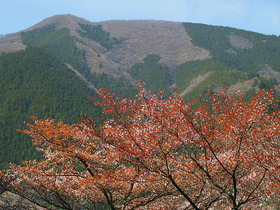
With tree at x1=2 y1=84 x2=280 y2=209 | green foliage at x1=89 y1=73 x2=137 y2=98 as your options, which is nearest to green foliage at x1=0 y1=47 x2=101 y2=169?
green foliage at x1=89 y1=73 x2=137 y2=98

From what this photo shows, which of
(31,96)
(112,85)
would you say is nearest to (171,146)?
(31,96)

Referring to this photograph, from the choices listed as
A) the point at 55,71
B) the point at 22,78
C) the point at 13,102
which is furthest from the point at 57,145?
the point at 55,71

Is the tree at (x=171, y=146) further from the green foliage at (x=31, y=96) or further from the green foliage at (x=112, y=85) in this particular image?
the green foliage at (x=112, y=85)

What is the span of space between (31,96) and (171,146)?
13569 cm

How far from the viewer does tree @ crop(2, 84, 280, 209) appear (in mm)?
10711

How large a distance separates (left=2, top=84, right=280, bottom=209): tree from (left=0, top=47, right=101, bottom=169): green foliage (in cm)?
9116

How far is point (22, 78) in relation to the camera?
142375mm

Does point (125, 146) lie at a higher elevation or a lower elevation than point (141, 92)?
lower

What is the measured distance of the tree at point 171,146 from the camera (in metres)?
10.7

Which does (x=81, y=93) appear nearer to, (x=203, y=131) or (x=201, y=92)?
(x=201, y=92)

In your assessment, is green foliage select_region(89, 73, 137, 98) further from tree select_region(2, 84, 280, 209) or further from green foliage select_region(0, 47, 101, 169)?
tree select_region(2, 84, 280, 209)

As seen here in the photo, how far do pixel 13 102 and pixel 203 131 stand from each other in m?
131

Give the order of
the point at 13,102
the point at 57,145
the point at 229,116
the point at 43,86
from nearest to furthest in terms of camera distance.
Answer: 1. the point at 229,116
2. the point at 57,145
3. the point at 13,102
4. the point at 43,86

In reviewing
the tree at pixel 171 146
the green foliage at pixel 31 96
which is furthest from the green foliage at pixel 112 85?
the tree at pixel 171 146
